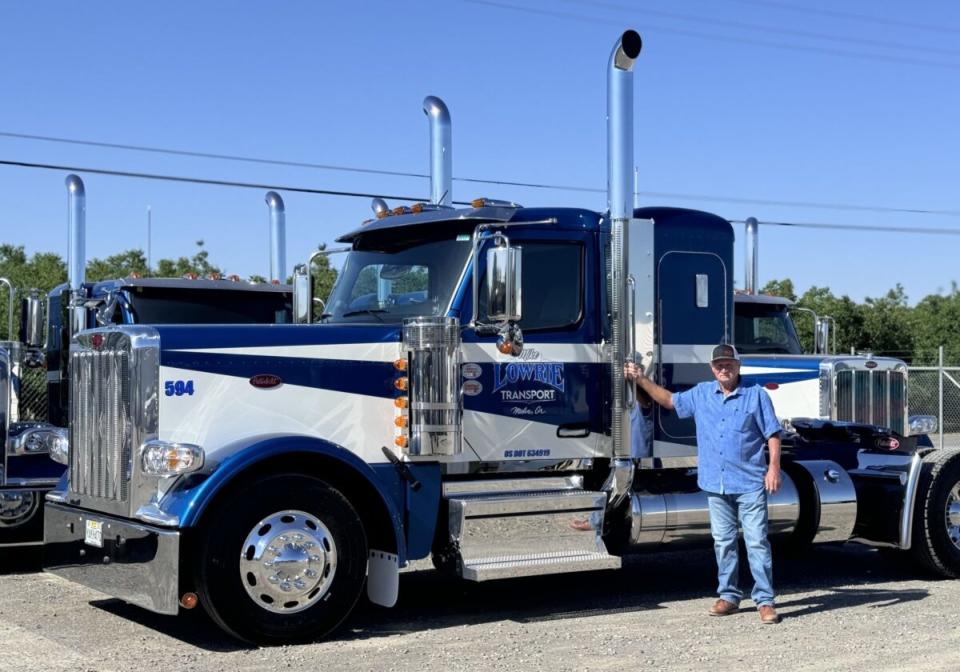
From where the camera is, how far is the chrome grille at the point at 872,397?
10.8 meters

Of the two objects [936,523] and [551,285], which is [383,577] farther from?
[936,523]

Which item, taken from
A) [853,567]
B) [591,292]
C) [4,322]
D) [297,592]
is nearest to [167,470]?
[297,592]

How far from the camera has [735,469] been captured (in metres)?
8.03

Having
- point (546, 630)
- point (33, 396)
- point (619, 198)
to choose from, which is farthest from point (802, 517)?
point (33, 396)

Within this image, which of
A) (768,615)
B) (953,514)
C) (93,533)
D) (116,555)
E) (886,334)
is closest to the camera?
(116,555)

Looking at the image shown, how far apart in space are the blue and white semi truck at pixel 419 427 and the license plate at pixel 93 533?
17mm

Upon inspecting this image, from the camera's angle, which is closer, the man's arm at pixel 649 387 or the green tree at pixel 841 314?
the man's arm at pixel 649 387

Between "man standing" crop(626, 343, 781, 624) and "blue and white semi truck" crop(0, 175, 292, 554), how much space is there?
4.86 m

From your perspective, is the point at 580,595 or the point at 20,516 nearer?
the point at 580,595

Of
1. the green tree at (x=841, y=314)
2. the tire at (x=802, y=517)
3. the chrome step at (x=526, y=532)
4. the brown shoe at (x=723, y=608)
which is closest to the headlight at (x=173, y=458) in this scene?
the chrome step at (x=526, y=532)

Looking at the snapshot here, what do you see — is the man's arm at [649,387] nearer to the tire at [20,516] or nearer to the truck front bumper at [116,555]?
the truck front bumper at [116,555]

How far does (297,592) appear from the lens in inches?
282

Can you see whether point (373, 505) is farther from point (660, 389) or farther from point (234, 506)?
point (660, 389)

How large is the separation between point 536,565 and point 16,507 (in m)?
4.35
